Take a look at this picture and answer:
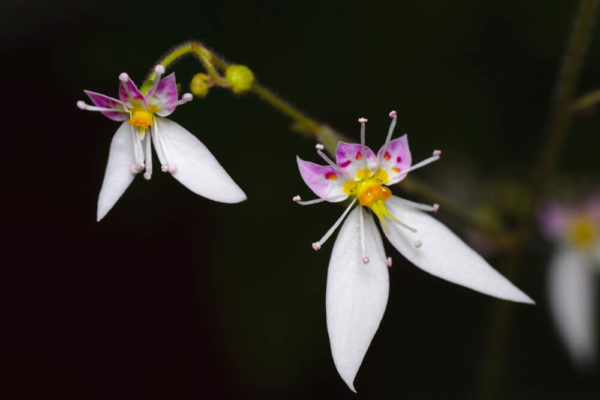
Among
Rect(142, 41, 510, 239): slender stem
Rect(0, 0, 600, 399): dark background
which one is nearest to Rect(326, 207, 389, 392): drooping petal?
Rect(142, 41, 510, 239): slender stem

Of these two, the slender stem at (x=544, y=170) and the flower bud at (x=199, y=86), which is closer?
the flower bud at (x=199, y=86)

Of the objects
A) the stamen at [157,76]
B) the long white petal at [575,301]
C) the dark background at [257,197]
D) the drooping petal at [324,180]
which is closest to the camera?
the stamen at [157,76]

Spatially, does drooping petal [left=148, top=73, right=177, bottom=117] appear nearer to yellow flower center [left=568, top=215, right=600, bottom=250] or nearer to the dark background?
the dark background

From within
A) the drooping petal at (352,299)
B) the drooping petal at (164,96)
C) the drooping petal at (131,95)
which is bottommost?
the drooping petal at (352,299)

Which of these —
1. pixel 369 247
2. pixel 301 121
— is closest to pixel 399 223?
pixel 369 247

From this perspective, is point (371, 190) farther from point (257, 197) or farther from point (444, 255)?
point (257, 197)

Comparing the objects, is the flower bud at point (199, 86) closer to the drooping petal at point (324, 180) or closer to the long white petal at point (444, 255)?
the drooping petal at point (324, 180)

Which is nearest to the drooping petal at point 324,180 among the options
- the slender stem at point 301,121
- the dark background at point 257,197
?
the slender stem at point 301,121

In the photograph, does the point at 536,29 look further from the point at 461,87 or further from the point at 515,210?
the point at 515,210
